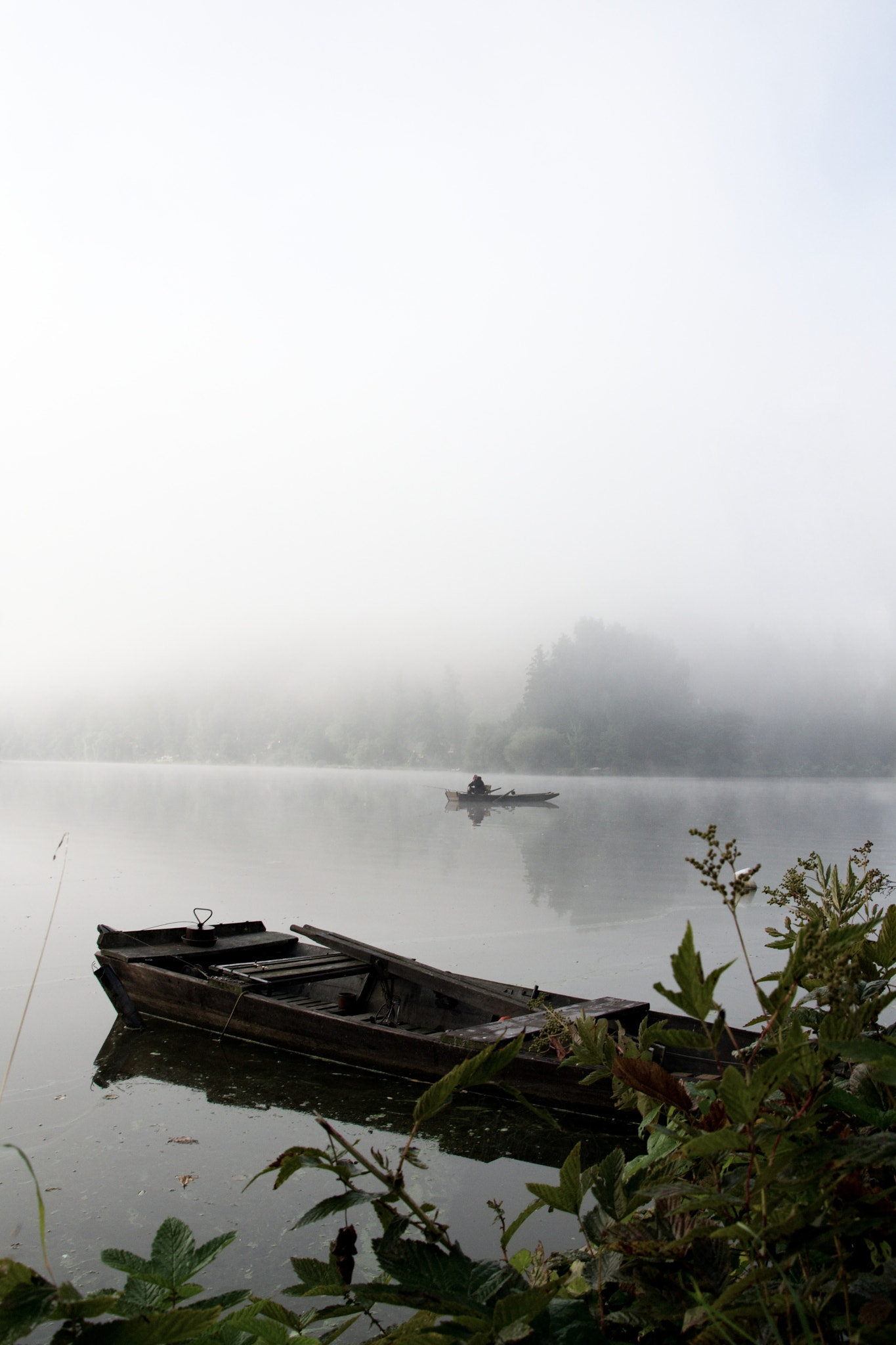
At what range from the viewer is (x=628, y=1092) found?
1884 millimetres

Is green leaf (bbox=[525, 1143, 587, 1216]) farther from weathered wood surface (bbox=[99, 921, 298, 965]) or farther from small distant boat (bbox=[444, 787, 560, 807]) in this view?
small distant boat (bbox=[444, 787, 560, 807])

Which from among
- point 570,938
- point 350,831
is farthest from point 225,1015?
point 350,831

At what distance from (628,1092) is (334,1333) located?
2.44 feet

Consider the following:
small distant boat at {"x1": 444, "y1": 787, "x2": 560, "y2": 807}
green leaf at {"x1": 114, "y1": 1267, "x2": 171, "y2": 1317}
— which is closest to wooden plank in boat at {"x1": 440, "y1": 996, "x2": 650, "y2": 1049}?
green leaf at {"x1": 114, "y1": 1267, "x2": 171, "y2": 1317}

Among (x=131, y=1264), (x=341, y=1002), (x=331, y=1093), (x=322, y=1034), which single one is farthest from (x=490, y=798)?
(x=131, y=1264)

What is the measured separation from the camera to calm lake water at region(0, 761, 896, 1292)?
21.7 feet

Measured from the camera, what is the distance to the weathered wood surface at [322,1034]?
7660 mm

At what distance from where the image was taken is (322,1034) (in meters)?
9.37

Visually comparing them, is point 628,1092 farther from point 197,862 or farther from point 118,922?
point 197,862

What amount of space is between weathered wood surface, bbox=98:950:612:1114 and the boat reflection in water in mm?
139

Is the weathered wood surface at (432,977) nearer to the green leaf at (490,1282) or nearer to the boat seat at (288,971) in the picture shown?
the boat seat at (288,971)

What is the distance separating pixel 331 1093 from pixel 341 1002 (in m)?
2.10

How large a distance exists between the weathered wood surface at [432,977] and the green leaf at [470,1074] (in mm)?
8366

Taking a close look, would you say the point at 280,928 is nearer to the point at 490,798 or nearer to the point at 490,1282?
the point at 490,1282
